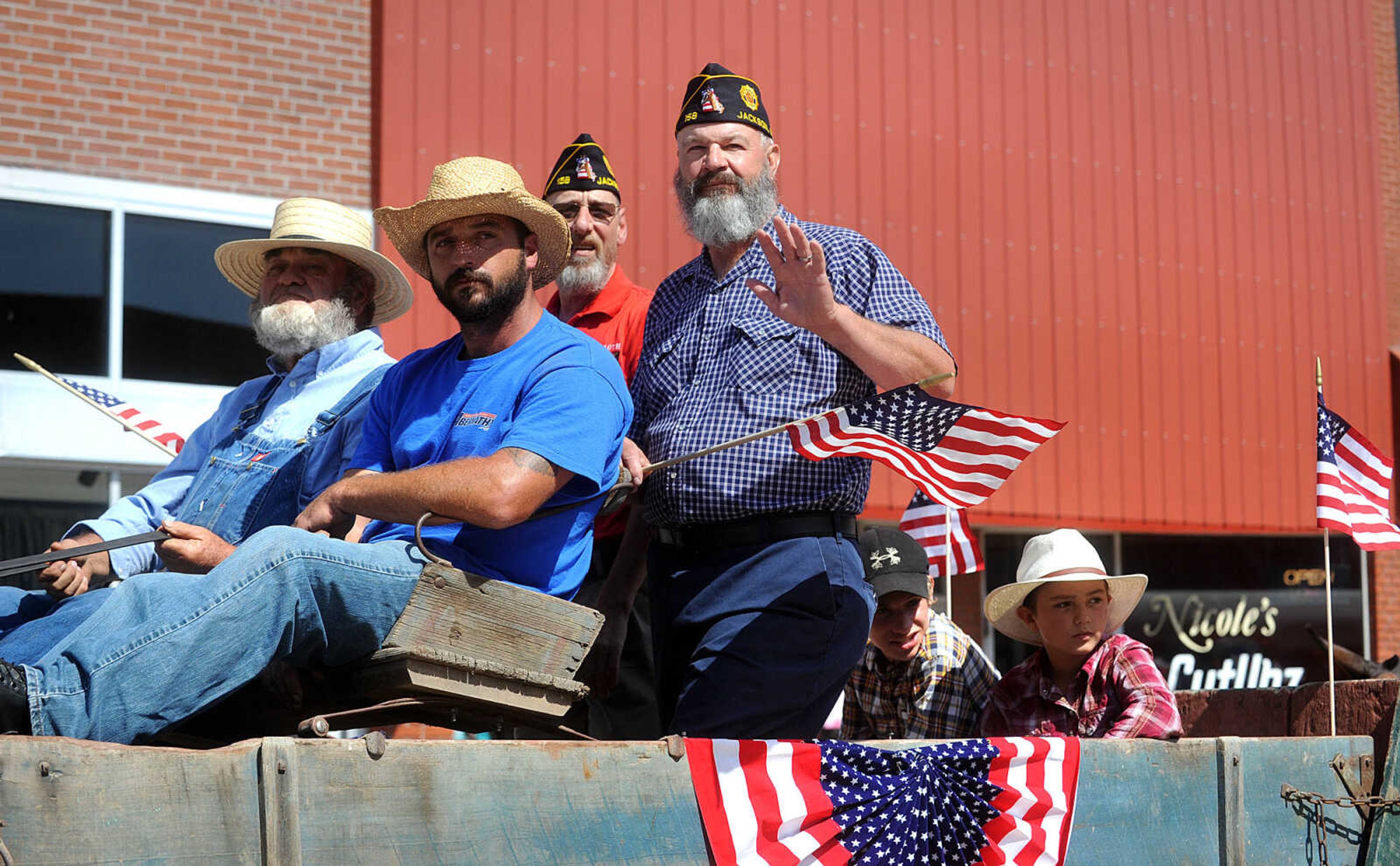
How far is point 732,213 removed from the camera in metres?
3.73

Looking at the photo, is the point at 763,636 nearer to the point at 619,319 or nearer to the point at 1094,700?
the point at 1094,700

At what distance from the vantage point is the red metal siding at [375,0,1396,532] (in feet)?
31.5

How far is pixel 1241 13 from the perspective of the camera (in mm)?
13266

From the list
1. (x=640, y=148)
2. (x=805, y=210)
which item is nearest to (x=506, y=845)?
(x=640, y=148)

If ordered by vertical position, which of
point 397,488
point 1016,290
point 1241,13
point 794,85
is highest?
point 1241,13

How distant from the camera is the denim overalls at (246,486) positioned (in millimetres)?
3396

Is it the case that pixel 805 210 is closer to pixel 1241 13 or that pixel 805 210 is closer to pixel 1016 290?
pixel 1016 290

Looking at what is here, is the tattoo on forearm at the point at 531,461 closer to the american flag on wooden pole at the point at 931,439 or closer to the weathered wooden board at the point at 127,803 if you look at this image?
the american flag on wooden pole at the point at 931,439

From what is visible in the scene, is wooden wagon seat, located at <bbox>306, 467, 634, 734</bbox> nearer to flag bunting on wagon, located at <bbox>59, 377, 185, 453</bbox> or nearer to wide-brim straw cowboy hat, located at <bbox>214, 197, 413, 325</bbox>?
wide-brim straw cowboy hat, located at <bbox>214, 197, 413, 325</bbox>

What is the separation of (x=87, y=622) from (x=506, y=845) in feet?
2.82

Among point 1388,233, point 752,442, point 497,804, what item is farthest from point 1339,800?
point 1388,233

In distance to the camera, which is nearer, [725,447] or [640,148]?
[725,447]

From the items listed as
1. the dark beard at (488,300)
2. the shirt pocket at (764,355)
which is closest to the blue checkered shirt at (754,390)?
the shirt pocket at (764,355)

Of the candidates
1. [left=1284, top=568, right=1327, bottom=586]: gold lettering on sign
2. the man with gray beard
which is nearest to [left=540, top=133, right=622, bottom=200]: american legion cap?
the man with gray beard
